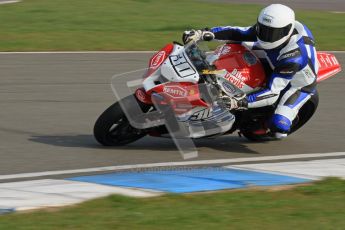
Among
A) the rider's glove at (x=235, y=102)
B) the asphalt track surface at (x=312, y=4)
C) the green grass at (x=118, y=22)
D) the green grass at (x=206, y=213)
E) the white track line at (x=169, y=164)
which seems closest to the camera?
the green grass at (x=206, y=213)

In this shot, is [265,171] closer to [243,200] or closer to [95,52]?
[243,200]

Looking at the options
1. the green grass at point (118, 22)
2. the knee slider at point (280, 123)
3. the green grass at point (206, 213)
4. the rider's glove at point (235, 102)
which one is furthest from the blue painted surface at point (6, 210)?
the green grass at point (118, 22)

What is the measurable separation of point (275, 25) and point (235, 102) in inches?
35.0

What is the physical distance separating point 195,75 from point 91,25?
11621mm

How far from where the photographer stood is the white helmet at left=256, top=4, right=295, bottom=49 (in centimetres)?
859

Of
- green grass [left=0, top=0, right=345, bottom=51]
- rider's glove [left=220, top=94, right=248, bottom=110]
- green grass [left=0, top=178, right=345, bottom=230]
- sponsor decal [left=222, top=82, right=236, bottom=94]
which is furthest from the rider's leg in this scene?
green grass [left=0, top=0, right=345, bottom=51]

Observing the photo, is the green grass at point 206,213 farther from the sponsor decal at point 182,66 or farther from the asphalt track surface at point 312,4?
the asphalt track surface at point 312,4

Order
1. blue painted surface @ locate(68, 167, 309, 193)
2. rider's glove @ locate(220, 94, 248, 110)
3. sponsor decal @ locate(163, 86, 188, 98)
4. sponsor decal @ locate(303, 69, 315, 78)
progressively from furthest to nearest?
sponsor decal @ locate(303, 69, 315, 78) → rider's glove @ locate(220, 94, 248, 110) → sponsor decal @ locate(163, 86, 188, 98) → blue painted surface @ locate(68, 167, 309, 193)

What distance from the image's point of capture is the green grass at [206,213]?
A: 5.68m

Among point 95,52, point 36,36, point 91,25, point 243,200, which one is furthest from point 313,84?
point 91,25

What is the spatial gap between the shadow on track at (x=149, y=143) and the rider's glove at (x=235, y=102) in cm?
65

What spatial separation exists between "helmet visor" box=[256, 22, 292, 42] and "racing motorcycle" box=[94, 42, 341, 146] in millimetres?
327

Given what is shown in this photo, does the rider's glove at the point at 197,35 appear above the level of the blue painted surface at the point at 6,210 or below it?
below

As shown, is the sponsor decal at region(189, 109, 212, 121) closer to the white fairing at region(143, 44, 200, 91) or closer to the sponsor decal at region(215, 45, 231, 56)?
the white fairing at region(143, 44, 200, 91)
